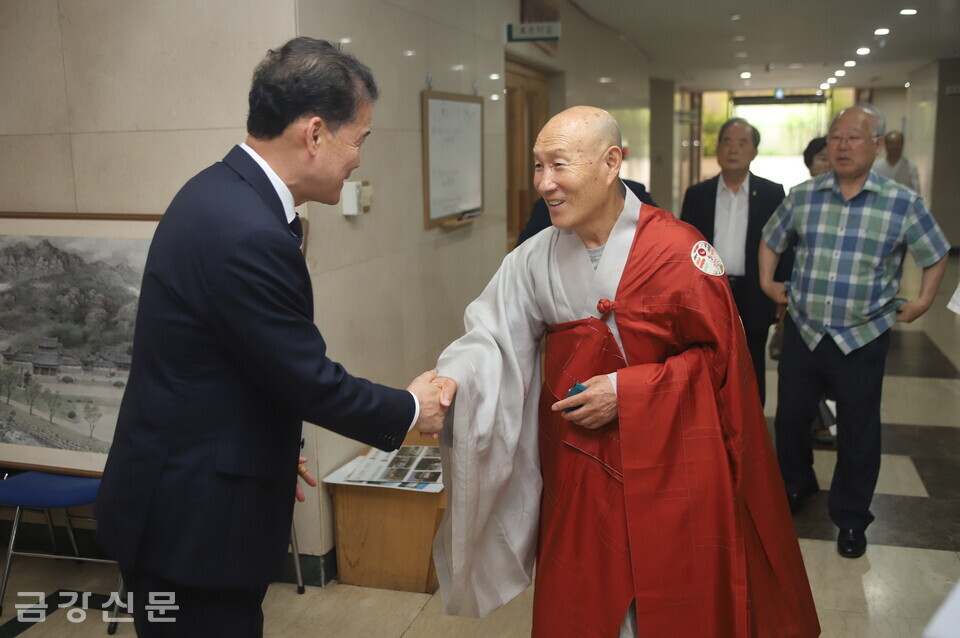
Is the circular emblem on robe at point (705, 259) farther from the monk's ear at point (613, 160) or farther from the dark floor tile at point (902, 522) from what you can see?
the dark floor tile at point (902, 522)

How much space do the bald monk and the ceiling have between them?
6363 mm

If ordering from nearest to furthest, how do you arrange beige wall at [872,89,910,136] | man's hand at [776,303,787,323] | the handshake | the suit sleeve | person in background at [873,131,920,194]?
1. the suit sleeve
2. the handshake
3. man's hand at [776,303,787,323]
4. person in background at [873,131,920,194]
5. beige wall at [872,89,910,136]

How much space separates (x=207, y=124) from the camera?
3.05m

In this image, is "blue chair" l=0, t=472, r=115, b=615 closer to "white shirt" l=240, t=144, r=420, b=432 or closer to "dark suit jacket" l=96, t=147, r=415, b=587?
"dark suit jacket" l=96, t=147, r=415, b=587

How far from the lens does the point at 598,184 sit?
6.64ft

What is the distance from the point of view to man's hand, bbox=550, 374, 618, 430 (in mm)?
2008

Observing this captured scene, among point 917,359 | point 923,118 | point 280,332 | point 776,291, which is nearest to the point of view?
point 280,332

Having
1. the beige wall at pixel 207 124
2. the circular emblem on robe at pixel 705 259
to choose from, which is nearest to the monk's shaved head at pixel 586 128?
the circular emblem on robe at pixel 705 259

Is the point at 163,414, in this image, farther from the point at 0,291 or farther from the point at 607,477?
the point at 0,291

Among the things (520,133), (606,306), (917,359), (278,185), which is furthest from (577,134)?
(917,359)

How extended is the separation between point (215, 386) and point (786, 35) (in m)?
9.72

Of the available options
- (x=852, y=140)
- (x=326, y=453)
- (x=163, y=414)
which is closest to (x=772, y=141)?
(x=852, y=140)

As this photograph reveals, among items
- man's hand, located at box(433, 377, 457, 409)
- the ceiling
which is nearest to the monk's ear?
man's hand, located at box(433, 377, 457, 409)

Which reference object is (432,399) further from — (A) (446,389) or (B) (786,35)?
(B) (786,35)
